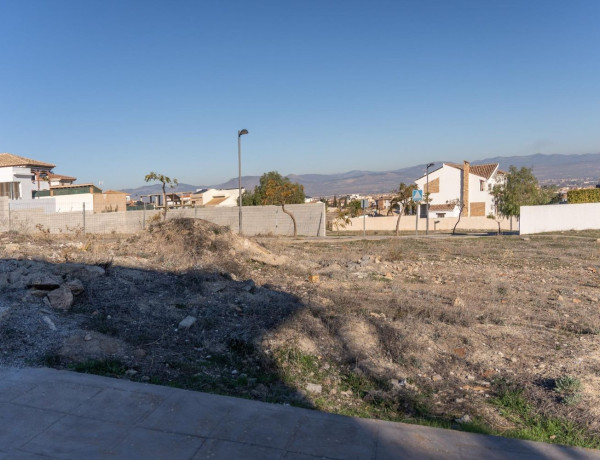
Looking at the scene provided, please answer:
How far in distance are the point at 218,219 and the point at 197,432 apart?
30268 mm

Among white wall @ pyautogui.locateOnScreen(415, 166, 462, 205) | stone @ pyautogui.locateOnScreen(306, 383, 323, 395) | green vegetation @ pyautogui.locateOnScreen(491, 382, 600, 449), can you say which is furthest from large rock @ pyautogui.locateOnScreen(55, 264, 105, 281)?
white wall @ pyautogui.locateOnScreen(415, 166, 462, 205)

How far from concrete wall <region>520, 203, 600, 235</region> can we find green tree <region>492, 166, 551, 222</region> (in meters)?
7.40

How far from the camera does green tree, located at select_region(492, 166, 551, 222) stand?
46.5 meters


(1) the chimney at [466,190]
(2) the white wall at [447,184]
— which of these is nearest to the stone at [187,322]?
(1) the chimney at [466,190]

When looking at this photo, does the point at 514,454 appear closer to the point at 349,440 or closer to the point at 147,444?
the point at 349,440

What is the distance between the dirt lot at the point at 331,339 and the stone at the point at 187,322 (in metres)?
0.03

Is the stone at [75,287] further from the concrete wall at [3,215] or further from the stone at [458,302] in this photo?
the concrete wall at [3,215]

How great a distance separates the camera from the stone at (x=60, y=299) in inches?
301

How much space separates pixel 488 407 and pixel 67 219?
3097 centimetres

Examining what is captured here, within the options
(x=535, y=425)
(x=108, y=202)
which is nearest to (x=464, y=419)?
(x=535, y=425)

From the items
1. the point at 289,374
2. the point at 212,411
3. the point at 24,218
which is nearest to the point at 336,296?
the point at 289,374

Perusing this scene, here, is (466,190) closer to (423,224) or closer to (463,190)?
(463,190)

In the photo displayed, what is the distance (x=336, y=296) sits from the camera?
33.5 ft

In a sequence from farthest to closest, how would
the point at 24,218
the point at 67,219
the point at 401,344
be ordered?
1. the point at 67,219
2. the point at 24,218
3. the point at 401,344
